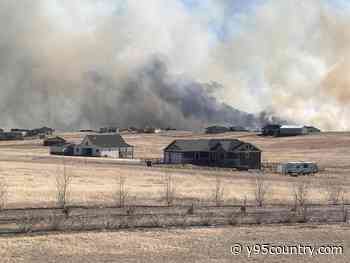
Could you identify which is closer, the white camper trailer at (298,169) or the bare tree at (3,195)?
the bare tree at (3,195)

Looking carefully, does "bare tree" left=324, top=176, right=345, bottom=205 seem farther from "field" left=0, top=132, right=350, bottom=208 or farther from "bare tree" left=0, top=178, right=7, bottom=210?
"bare tree" left=0, top=178, right=7, bottom=210


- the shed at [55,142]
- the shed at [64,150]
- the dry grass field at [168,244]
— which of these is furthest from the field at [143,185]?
the shed at [55,142]

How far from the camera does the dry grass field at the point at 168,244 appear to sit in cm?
2336

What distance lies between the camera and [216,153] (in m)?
90.0

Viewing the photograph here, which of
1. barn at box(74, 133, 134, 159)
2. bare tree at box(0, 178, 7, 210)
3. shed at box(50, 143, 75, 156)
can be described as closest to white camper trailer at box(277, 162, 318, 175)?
barn at box(74, 133, 134, 159)

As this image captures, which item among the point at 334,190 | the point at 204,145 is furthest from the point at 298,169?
the point at 334,190

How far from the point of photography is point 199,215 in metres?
33.5

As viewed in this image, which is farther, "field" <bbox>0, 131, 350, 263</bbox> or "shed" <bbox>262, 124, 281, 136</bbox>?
"shed" <bbox>262, 124, 281, 136</bbox>

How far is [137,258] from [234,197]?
22661 millimetres

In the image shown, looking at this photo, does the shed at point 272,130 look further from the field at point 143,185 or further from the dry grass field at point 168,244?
the dry grass field at point 168,244

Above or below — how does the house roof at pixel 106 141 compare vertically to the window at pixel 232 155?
above

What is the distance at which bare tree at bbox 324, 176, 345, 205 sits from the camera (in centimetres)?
4497

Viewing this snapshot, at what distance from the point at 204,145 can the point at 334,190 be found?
4036 centimetres

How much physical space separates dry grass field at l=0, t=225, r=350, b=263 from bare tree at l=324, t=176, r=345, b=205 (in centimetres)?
1414
